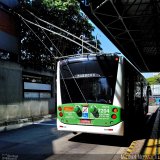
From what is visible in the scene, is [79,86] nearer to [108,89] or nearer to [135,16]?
[108,89]

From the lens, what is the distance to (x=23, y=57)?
21812mm

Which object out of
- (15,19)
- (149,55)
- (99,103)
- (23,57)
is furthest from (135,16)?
(149,55)

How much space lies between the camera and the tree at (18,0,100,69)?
20.7m

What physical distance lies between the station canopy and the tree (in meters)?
4.05

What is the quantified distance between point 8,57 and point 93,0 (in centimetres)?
798

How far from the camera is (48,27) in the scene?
2181 centimetres

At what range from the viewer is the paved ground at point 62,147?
8.13 metres

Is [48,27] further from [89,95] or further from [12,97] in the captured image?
[89,95]

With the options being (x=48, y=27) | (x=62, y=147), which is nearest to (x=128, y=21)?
(x=48, y=27)

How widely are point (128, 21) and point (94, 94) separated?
7.23m

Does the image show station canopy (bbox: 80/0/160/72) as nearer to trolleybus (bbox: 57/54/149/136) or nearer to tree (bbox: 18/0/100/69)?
trolleybus (bbox: 57/54/149/136)

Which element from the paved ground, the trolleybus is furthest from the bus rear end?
the paved ground

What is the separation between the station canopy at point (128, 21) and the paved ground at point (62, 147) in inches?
224

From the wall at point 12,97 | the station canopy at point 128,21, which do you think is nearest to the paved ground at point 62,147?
the wall at point 12,97
